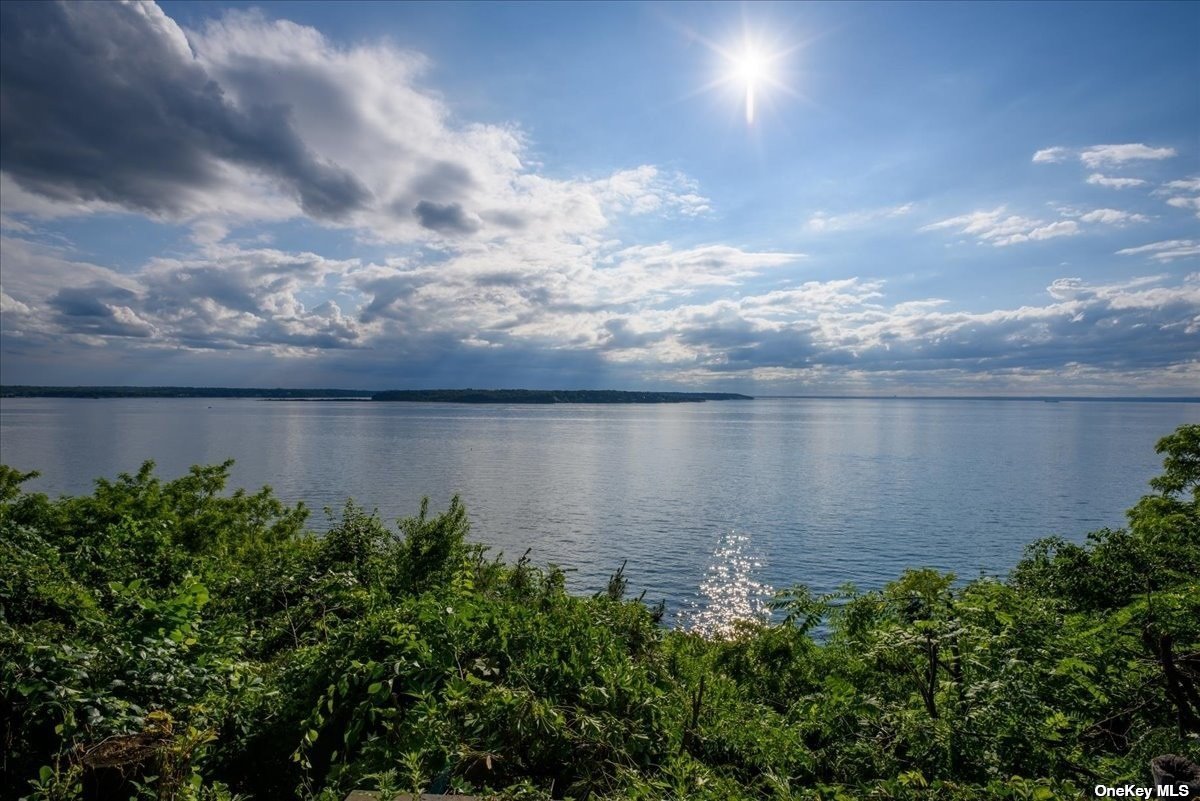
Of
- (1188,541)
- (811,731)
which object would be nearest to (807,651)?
(811,731)

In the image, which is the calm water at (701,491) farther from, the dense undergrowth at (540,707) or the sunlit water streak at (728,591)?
the dense undergrowth at (540,707)

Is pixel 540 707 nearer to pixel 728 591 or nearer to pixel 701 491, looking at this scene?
pixel 728 591

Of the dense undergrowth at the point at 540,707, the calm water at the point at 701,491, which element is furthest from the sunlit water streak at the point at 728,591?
the dense undergrowth at the point at 540,707

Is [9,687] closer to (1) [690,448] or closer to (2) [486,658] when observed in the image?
(2) [486,658]

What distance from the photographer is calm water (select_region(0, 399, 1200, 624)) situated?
127 feet

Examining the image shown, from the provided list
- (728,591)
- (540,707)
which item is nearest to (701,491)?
(728,591)

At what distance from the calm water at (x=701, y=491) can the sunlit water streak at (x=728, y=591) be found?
0.16 meters

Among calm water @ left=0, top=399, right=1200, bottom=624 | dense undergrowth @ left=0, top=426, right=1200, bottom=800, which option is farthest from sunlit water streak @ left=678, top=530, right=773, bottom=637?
dense undergrowth @ left=0, top=426, right=1200, bottom=800

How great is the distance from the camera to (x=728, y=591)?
33906mm

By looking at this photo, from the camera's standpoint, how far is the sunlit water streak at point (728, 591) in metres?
29.5

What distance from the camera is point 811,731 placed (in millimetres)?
5957

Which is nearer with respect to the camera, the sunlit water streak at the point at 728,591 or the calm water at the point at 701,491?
the sunlit water streak at the point at 728,591

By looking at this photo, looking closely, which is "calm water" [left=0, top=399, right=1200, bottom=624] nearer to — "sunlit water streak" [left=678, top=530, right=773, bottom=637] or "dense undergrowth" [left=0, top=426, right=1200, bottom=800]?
"sunlit water streak" [left=678, top=530, right=773, bottom=637]

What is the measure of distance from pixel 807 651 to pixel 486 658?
18.3ft
